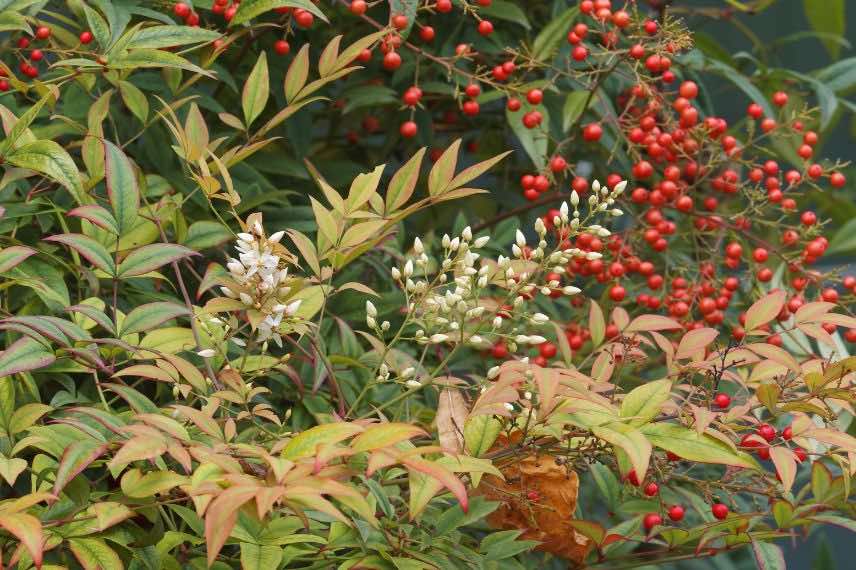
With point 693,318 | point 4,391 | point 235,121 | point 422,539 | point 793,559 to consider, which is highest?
point 235,121

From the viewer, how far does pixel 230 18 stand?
1.17 m

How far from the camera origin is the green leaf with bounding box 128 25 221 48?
3.34 feet

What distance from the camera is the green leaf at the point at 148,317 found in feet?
2.83

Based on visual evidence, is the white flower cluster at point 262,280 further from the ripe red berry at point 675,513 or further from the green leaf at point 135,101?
the ripe red berry at point 675,513

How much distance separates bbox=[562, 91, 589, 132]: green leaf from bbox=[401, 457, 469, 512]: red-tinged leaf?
0.70 meters

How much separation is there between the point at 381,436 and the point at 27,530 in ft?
0.72


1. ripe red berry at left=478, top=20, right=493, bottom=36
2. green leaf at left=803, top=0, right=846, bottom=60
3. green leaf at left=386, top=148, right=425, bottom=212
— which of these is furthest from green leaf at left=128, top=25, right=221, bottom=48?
green leaf at left=803, top=0, right=846, bottom=60

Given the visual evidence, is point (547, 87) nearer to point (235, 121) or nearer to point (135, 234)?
point (235, 121)

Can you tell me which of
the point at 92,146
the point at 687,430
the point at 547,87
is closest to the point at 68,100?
the point at 92,146

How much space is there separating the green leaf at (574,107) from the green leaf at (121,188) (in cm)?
58

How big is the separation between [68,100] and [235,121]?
0.21m

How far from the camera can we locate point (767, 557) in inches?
36.5

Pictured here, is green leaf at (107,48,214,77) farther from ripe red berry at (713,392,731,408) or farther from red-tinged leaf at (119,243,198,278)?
ripe red berry at (713,392,731,408)

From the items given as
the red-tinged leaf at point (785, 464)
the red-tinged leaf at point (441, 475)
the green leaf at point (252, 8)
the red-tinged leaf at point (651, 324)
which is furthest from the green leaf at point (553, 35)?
the red-tinged leaf at point (441, 475)
